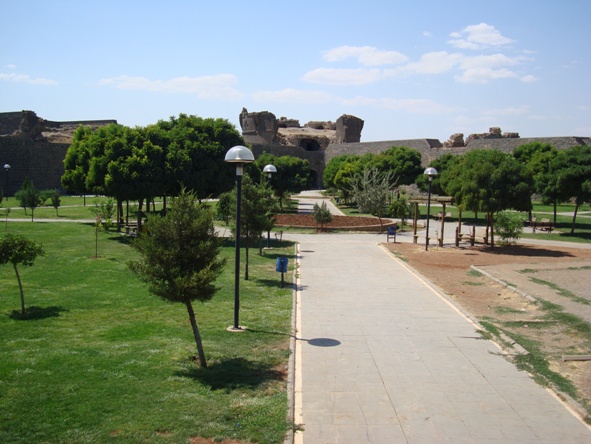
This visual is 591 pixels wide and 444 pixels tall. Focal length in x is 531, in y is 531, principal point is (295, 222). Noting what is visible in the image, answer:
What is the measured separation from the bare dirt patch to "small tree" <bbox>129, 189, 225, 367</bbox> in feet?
16.7

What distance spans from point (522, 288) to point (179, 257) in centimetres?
943

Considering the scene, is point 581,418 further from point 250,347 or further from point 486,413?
point 250,347

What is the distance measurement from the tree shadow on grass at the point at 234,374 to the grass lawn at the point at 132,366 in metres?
0.01

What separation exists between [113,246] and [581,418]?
52.3 ft

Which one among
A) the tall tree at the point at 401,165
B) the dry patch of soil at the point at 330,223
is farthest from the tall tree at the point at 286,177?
the dry patch of soil at the point at 330,223

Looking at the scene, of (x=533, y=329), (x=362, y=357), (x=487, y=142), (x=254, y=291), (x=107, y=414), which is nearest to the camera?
(x=107, y=414)

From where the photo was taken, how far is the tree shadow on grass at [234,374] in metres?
6.86

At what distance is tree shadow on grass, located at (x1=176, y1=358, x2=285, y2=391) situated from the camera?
6.86m

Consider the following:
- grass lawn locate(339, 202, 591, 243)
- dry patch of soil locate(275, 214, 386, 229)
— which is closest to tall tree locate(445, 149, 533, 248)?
grass lawn locate(339, 202, 591, 243)

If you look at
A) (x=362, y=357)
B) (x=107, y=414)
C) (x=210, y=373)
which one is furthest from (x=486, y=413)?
(x=107, y=414)

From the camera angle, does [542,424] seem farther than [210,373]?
No

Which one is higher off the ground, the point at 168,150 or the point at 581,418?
the point at 168,150

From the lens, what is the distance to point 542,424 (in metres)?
5.88

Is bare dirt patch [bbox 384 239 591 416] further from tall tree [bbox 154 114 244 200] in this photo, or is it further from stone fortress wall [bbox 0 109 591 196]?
stone fortress wall [bbox 0 109 591 196]
